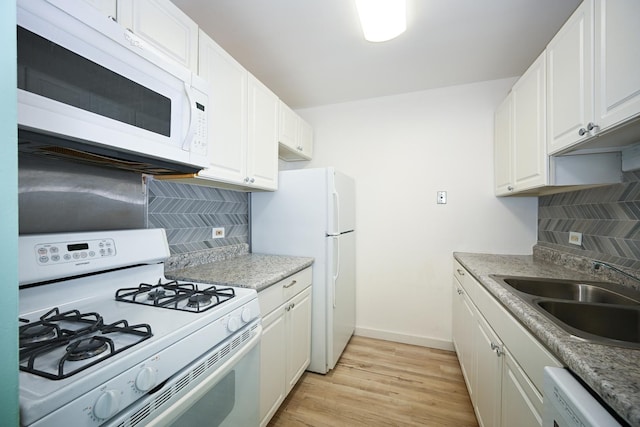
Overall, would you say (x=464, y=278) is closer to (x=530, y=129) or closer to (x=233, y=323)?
(x=530, y=129)

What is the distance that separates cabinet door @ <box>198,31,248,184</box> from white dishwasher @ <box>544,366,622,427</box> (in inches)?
60.4

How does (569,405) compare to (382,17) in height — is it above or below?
below

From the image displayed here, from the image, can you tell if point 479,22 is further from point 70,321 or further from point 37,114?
point 70,321

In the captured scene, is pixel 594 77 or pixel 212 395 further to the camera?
pixel 594 77

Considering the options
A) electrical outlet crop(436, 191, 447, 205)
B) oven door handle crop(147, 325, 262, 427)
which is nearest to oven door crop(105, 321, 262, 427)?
oven door handle crop(147, 325, 262, 427)

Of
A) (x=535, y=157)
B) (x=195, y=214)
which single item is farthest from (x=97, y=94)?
(x=535, y=157)

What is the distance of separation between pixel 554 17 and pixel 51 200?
2798 millimetres

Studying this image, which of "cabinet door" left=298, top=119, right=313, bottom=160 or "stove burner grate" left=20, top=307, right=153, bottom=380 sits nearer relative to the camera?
"stove burner grate" left=20, top=307, right=153, bottom=380

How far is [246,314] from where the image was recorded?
3.62 ft

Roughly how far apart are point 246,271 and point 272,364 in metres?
0.56

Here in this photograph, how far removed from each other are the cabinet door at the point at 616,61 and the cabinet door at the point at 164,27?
71.1 inches

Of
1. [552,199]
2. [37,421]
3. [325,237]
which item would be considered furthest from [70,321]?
[552,199]

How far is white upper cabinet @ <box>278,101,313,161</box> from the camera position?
7.47ft

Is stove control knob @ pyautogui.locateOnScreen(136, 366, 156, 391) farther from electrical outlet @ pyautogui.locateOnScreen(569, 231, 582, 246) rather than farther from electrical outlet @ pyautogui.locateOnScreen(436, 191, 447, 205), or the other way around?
electrical outlet @ pyautogui.locateOnScreen(436, 191, 447, 205)
